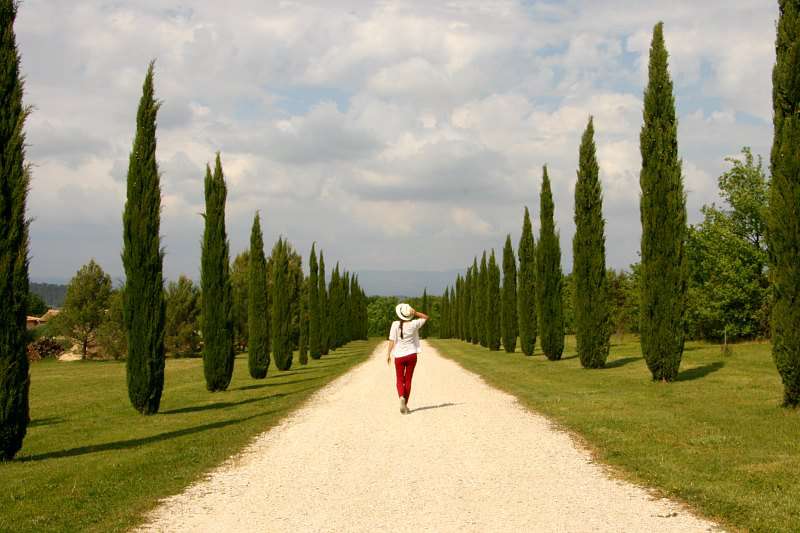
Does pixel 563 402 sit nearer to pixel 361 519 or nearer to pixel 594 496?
pixel 594 496

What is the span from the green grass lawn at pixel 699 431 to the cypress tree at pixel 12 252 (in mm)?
8287

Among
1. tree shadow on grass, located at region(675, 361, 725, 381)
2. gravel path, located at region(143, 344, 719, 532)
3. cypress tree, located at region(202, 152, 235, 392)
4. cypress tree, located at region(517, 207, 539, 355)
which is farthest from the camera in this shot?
cypress tree, located at region(517, 207, 539, 355)

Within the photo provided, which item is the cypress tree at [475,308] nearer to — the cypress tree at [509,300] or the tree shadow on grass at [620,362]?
the cypress tree at [509,300]

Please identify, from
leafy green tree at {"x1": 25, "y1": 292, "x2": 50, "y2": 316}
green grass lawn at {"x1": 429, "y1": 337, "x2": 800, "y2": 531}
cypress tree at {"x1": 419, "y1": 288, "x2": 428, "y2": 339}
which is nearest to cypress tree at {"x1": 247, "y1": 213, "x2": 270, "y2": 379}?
green grass lawn at {"x1": 429, "y1": 337, "x2": 800, "y2": 531}

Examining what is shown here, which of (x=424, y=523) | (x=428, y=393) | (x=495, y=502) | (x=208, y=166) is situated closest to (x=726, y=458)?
(x=495, y=502)

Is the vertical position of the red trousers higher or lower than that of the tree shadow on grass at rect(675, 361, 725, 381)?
higher

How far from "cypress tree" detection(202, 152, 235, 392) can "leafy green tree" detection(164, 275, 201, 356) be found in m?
32.6

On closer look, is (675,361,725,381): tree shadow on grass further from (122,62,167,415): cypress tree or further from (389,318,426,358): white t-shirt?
(122,62,167,415): cypress tree

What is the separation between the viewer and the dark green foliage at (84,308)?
5472cm

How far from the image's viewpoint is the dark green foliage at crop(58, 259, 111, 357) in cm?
5472

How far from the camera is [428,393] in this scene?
16719 mm

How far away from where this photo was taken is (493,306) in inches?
1826

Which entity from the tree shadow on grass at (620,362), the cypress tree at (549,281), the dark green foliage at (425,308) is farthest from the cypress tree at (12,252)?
the dark green foliage at (425,308)

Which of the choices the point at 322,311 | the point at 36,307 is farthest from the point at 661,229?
the point at 36,307
